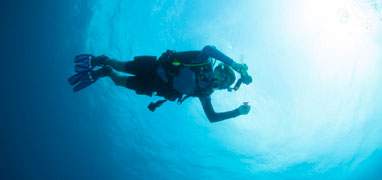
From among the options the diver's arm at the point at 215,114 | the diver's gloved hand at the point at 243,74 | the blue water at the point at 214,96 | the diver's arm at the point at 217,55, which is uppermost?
the blue water at the point at 214,96

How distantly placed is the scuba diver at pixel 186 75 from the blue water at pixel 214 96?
462 inches

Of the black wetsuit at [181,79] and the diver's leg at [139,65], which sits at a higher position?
the diver's leg at [139,65]

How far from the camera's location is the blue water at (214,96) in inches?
700

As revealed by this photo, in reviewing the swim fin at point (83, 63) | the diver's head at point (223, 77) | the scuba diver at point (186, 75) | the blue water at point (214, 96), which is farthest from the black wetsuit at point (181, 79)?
the blue water at point (214, 96)

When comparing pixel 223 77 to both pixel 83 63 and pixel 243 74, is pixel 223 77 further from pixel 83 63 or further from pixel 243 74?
pixel 83 63

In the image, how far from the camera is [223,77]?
6.21m

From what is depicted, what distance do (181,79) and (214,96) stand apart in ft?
47.2

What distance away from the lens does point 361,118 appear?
73.2 feet

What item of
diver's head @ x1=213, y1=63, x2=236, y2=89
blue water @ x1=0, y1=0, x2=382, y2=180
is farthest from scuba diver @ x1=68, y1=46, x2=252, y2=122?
blue water @ x1=0, y1=0, x2=382, y2=180

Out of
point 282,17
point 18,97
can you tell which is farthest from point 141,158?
point 282,17

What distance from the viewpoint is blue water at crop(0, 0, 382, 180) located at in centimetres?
1779

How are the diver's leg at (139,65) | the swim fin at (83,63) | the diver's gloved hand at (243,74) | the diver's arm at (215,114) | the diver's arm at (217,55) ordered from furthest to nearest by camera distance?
1. the swim fin at (83,63)
2. the diver's leg at (139,65)
3. the diver's arm at (215,114)
4. the diver's arm at (217,55)
5. the diver's gloved hand at (243,74)

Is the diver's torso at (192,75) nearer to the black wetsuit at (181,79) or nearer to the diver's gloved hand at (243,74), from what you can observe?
the black wetsuit at (181,79)

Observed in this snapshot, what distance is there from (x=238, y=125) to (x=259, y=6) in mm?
Result: 8501
